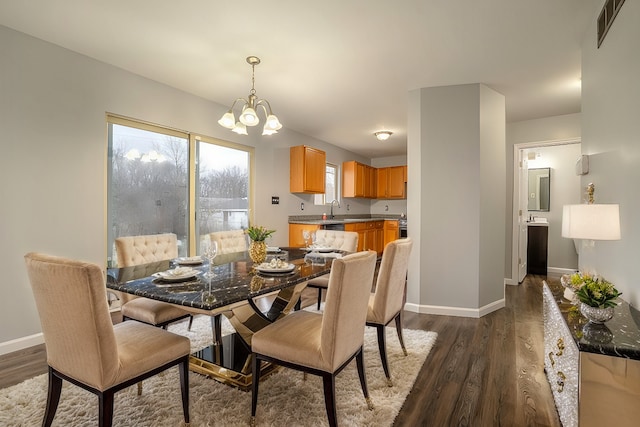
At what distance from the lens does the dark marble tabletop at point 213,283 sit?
1516 mm

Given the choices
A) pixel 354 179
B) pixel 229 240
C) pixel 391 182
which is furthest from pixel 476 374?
pixel 391 182

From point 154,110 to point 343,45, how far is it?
84.3 inches

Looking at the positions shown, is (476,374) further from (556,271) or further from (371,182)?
(371,182)

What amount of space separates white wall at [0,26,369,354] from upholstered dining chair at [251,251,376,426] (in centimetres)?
224

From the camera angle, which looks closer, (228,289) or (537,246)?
(228,289)

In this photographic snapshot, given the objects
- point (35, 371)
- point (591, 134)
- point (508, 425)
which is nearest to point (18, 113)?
point (35, 371)

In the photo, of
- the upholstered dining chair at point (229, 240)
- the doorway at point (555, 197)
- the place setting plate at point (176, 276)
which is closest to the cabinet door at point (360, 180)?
the doorway at point (555, 197)

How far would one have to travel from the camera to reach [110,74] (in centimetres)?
311

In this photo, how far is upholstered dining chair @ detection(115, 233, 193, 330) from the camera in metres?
2.16

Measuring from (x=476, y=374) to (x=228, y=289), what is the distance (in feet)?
5.94

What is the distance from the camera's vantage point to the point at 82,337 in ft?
4.33

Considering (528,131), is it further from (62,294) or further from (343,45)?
(62,294)

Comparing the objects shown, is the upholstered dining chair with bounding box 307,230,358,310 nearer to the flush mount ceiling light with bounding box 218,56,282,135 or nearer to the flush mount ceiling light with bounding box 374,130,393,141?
the flush mount ceiling light with bounding box 218,56,282,135

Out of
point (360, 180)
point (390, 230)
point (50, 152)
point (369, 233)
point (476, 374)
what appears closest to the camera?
point (476, 374)
